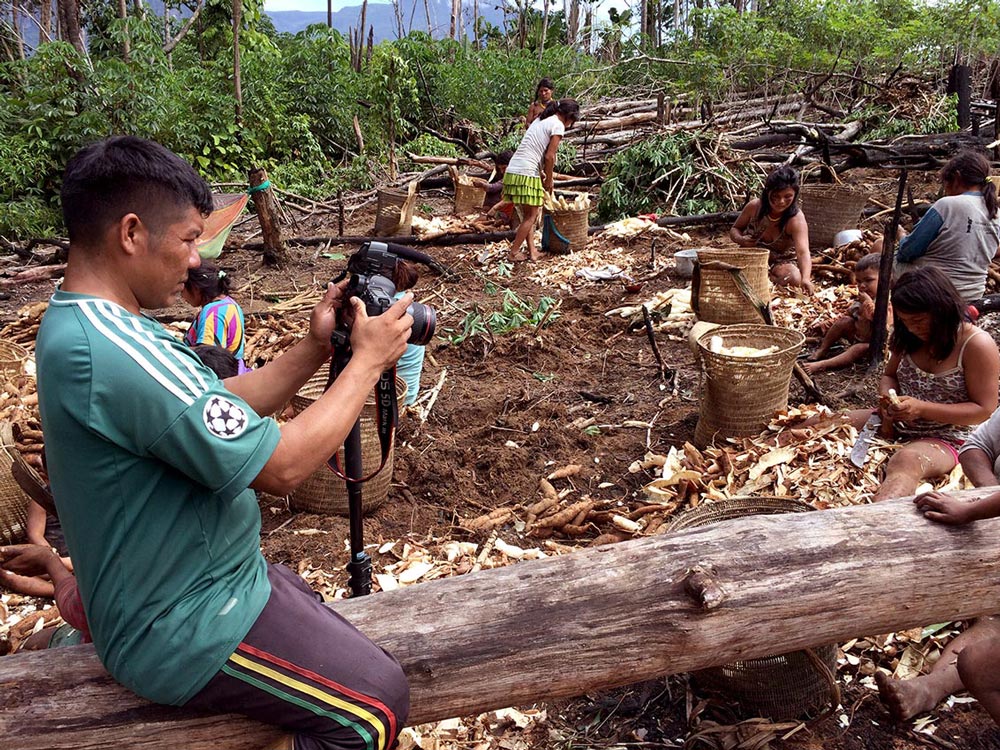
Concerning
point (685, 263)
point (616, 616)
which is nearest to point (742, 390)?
point (616, 616)

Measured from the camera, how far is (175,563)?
1438 mm

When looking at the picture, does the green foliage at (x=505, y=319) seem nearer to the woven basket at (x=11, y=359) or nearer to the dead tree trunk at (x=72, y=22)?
the woven basket at (x=11, y=359)

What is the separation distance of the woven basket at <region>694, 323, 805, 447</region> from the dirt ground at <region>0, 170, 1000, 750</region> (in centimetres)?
37

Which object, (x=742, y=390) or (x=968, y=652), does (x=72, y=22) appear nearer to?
(x=742, y=390)

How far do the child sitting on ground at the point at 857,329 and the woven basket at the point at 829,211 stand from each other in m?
2.26

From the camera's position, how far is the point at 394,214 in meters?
10.0

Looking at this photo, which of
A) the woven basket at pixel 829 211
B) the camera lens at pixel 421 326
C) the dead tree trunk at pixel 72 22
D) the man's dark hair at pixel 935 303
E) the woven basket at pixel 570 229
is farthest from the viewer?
the dead tree trunk at pixel 72 22

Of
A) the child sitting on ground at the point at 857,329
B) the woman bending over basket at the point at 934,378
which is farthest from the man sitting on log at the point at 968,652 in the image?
the child sitting on ground at the point at 857,329

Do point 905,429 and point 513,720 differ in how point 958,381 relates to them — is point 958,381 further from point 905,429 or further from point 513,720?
point 513,720

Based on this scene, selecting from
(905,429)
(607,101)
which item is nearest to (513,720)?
(905,429)

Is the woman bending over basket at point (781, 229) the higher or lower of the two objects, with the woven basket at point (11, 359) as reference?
higher

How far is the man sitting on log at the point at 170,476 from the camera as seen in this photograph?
1301mm

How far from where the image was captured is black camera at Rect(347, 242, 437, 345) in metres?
1.87

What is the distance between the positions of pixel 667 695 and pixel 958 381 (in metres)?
2.02
